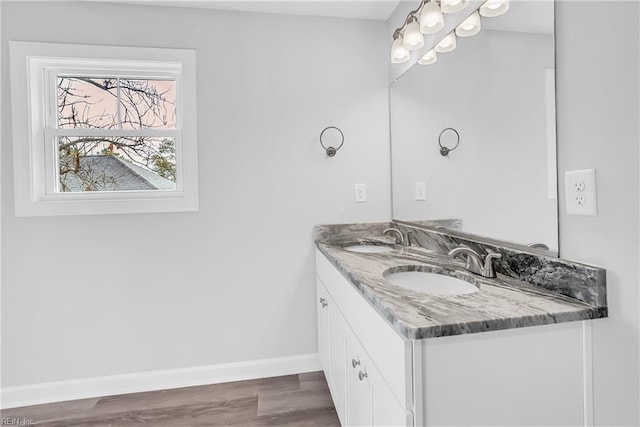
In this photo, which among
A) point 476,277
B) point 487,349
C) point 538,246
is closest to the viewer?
point 487,349

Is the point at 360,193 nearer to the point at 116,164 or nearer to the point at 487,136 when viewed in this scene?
the point at 487,136

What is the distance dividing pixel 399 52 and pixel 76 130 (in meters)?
1.88

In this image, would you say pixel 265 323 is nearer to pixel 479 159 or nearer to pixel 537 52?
pixel 479 159

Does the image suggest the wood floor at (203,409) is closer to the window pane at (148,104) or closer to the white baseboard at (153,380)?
the white baseboard at (153,380)

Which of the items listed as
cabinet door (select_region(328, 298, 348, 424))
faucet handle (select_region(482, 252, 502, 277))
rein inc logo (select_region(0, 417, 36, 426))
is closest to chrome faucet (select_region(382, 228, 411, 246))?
cabinet door (select_region(328, 298, 348, 424))

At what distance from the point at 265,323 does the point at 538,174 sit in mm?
1679

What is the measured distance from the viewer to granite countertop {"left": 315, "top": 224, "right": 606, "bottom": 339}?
2.72 feet

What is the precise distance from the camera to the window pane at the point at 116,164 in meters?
2.00

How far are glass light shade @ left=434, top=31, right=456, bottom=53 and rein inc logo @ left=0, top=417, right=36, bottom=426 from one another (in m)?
2.76

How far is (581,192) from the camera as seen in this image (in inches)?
37.9

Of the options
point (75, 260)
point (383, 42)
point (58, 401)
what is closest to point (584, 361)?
point (383, 42)

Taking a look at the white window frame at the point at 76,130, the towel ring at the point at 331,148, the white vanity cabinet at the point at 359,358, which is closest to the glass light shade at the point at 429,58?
the towel ring at the point at 331,148

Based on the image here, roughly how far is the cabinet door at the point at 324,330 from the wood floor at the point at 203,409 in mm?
187

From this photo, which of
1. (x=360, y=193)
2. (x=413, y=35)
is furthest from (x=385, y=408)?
(x=413, y=35)
